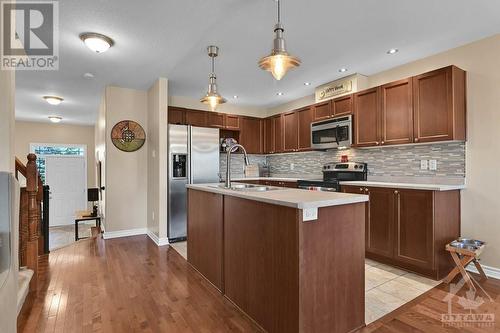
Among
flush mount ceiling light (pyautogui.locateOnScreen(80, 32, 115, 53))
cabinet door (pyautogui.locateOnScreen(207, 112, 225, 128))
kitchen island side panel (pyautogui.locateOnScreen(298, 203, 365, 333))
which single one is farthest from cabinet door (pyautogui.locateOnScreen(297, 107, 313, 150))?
flush mount ceiling light (pyautogui.locateOnScreen(80, 32, 115, 53))

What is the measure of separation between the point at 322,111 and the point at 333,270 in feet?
10.3

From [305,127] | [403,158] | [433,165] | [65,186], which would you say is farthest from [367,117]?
[65,186]

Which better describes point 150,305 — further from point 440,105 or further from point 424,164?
point 440,105

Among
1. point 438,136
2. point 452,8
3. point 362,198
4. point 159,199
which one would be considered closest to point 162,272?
point 159,199

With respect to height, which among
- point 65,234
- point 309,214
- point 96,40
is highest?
point 96,40

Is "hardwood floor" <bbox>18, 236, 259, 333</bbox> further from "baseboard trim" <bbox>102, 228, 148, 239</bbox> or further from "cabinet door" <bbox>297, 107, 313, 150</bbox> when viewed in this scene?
"cabinet door" <bbox>297, 107, 313, 150</bbox>

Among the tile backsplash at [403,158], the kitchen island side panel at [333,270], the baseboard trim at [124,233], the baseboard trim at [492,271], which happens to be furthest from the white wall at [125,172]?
the baseboard trim at [492,271]

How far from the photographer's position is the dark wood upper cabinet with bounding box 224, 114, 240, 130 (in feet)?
17.5

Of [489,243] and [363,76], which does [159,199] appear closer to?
[363,76]

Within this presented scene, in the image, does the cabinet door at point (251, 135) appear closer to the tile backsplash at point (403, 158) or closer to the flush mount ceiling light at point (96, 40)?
the tile backsplash at point (403, 158)

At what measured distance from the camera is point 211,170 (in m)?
4.50

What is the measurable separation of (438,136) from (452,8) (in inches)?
48.6

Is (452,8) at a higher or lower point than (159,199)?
higher

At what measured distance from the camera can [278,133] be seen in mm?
5430
